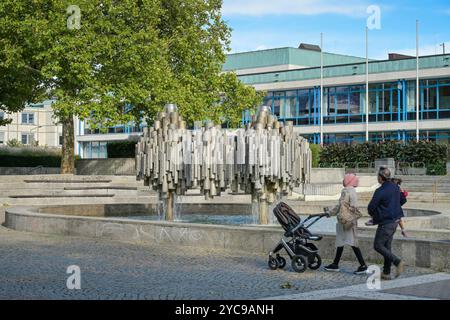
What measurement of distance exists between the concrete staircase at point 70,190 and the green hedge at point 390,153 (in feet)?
71.0

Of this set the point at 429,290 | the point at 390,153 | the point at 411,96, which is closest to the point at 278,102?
the point at 411,96

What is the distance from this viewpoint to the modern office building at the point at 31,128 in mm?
112688

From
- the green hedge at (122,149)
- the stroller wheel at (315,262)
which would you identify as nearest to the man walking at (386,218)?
the stroller wheel at (315,262)

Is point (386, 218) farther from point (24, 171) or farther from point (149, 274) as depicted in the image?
point (24, 171)

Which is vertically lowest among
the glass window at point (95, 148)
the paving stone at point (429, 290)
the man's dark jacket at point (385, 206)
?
the paving stone at point (429, 290)

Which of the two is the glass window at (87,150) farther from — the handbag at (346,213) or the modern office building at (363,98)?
the handbag at (346,213)

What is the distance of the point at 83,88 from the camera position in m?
36.6

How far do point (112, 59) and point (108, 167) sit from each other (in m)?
7.28

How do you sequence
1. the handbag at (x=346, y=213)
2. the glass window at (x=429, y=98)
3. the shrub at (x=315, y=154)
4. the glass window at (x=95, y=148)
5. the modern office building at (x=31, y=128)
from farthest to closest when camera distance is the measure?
the modern office building at (x=31, y=128) < the glass window at (x=95, y=148) < the glass window at (x=429, y=98) < the shrub at (x=315, y=154) < the handbag at (x=346, y=213)

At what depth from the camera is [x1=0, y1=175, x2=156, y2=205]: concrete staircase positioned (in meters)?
29.4

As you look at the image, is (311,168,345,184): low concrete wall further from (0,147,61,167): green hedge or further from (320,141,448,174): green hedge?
(0,147,61,167): green hedge

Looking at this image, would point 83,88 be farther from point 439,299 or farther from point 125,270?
point 439,299
